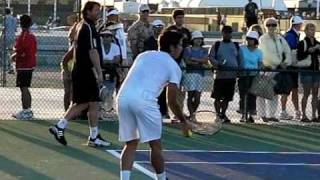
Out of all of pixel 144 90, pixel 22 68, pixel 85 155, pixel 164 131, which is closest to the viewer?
pixel 144 90

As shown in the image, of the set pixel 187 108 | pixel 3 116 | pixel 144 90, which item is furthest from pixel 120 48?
pixel 144 90

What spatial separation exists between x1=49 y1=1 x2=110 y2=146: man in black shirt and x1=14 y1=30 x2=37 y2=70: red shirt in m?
2.70

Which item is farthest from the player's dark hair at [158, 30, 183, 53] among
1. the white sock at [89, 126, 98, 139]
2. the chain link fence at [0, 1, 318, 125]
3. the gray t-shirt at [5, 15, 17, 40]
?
the gray t-shirt at [5, 15, 17, 40]

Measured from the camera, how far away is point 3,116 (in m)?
13.7

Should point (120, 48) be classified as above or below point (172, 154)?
above

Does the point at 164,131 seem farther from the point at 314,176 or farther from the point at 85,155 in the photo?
the point at 314,176

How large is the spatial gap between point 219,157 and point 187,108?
126 inches

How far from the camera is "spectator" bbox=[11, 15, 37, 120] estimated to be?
1315 centimetres

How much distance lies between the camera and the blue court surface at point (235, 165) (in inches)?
365

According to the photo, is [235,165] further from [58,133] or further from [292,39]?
[292,39]

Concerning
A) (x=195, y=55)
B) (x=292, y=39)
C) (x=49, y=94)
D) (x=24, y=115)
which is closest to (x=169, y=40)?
(x=195, y=55)

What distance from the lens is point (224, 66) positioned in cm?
1327

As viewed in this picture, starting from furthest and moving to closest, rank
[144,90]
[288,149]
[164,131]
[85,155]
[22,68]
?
[22,68] < [164,131] < [288,149] < [85,155] < [144,90]

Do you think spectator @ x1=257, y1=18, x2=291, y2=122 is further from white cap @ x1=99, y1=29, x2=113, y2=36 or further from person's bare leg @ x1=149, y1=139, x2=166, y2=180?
person's bare leg @ x1=149, y1=139, x2=166, y2=180
